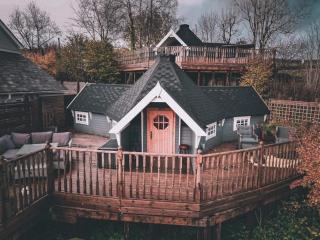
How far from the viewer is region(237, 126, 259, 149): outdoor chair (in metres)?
11.8

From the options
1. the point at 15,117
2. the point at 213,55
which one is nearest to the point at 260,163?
the point at 15,117

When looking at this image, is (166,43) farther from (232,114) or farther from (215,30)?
(215,30)

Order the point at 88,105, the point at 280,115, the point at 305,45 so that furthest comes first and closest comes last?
the point at 305,45 < the point at 280,115 < the point at 88,105

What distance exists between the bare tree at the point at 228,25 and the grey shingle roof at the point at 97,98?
3402 centimetres

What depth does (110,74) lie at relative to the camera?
24938mm

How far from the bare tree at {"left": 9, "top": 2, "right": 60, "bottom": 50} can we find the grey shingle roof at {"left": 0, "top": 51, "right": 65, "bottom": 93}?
3682cm

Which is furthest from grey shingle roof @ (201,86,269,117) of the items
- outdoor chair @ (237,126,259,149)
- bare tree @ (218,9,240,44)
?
bare tree @ (218,9,240,44)

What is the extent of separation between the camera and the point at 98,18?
115ft

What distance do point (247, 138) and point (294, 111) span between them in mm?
6422

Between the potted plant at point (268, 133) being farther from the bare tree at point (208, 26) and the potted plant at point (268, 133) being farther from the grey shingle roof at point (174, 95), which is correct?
the bare tree at point (208, 26)

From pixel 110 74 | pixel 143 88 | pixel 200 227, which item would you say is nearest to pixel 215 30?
pixel 110 74

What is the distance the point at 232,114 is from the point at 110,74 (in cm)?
1425

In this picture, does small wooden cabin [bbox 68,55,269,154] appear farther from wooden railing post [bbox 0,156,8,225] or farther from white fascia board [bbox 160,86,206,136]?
wooden railing post [bbox 0,156,8,225]

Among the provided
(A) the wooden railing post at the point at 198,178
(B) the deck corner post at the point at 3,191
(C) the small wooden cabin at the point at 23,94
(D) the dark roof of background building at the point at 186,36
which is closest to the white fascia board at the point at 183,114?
(A) the wooden railing post at the point at 198,178
